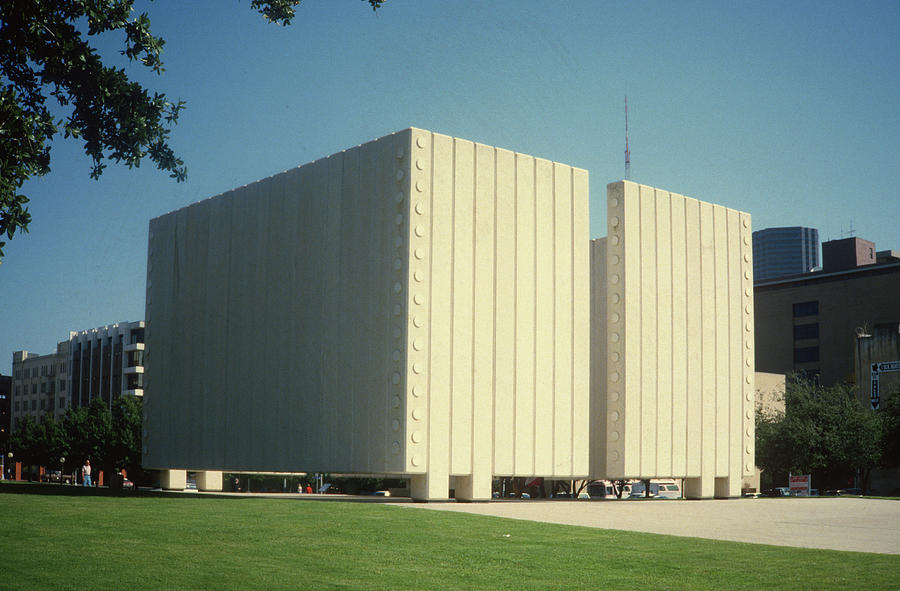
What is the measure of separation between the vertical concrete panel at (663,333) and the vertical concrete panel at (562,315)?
523 centimetres

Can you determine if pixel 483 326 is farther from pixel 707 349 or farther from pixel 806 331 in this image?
pixel 806 331

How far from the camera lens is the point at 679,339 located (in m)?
41.6

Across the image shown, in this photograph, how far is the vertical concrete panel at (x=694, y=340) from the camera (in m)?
41.7

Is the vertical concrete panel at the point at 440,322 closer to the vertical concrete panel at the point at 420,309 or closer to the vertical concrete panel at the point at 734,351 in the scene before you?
the vertical concrete panel at the point at 420,309

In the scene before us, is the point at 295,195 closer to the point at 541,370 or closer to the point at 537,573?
the point at 541,370

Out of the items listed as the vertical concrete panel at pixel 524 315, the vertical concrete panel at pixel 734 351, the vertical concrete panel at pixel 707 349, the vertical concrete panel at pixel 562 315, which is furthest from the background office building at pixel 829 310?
the vertical concrete panel at pixel 524 315

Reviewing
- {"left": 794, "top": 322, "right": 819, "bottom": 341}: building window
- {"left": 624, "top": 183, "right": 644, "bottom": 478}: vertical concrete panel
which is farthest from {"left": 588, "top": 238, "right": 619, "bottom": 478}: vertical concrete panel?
{"left": 794, "top": 322, "right": 819, "bottom": 341}: building window

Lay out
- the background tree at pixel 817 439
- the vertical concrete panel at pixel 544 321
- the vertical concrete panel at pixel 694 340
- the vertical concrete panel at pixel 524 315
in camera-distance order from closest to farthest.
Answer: the vertical concrete panel at pixel 524 315 → the vertical concrete panel at pixel 544 321 → the vertical concrete panel at pixel 694 340 → the background tree at pixel 817 439

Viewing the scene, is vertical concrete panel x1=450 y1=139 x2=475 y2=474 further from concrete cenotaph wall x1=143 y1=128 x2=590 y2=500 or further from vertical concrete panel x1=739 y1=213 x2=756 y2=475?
vertical concrete panel x1=739 y1=213 x2=756 y2=475

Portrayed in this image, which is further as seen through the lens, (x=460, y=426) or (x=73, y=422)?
(x=73, y=422)

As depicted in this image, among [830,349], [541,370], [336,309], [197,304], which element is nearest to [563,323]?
[541,370]

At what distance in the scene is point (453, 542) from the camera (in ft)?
56.7

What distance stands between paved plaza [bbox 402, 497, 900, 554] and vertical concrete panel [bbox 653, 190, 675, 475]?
5914 mm

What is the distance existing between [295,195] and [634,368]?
49.5 ft
